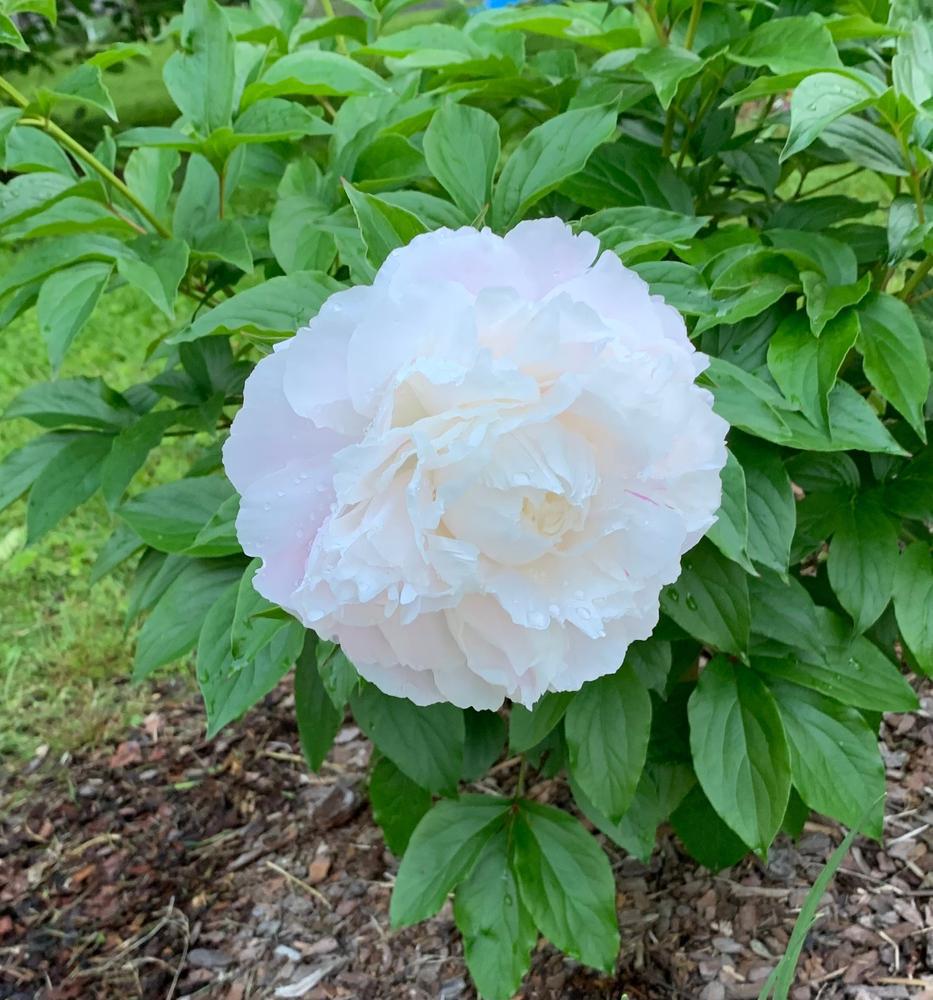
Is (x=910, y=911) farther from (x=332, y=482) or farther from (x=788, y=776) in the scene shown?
(x=332, y=482)

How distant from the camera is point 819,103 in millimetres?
891

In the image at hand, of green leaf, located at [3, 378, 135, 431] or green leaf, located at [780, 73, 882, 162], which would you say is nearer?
green leaf, located at [780, 73, 882, 162]

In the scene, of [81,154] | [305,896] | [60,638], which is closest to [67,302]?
[81,154]

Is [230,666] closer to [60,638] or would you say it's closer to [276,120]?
[276,120]

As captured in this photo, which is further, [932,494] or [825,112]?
[932,494]

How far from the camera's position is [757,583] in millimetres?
1131

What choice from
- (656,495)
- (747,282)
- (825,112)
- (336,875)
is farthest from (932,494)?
(336,875)

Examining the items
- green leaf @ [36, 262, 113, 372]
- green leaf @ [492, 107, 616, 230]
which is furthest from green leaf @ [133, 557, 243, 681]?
green leaf @ [492, 107, 616, 230]

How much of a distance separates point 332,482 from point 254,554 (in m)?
0.08

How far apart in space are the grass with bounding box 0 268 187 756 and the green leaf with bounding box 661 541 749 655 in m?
1.30

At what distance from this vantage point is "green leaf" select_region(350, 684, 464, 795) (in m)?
1.18

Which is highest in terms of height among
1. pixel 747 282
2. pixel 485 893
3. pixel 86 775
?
pixel 747 282

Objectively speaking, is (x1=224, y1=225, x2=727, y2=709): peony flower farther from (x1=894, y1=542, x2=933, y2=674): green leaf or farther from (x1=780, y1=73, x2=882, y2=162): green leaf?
(x1=894, y1=542, x2=933, y2=674): green leaf

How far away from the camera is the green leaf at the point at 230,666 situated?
3.27 ft
